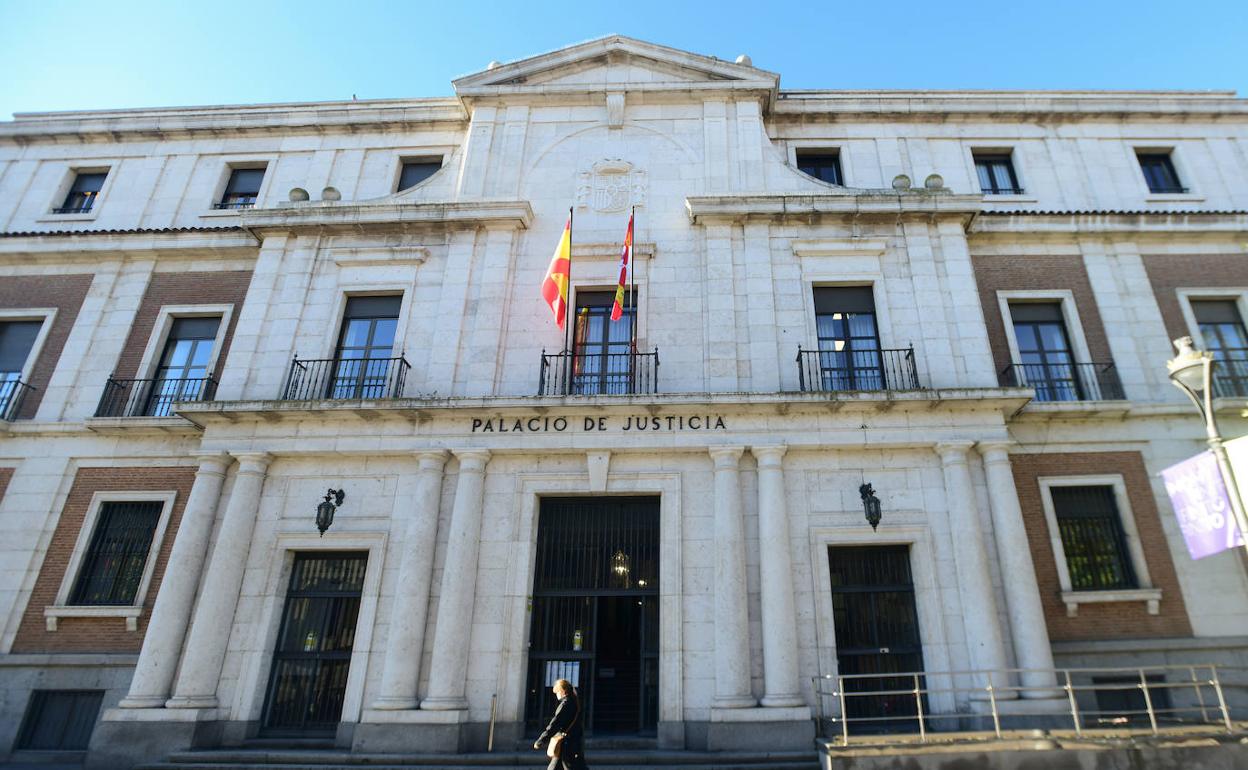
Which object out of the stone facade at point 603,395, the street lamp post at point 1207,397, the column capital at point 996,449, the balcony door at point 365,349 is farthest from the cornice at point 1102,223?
the balcony door at point 365,349

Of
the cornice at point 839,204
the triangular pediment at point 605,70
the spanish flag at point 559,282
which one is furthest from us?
the triangular pediment at point 605,70

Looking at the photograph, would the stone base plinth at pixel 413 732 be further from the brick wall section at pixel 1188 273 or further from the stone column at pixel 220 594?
the brick wall section at pixel 1188 273

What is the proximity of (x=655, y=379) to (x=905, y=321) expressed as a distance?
5188 mm

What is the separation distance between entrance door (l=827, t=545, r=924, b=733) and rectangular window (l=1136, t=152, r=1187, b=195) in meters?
12.4

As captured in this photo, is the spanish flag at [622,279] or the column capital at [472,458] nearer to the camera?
the column capital at [472,458]

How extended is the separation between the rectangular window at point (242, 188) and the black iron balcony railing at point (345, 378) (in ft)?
21.1

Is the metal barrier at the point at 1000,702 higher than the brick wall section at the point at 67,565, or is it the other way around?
the brick wall section at the point at 67,565

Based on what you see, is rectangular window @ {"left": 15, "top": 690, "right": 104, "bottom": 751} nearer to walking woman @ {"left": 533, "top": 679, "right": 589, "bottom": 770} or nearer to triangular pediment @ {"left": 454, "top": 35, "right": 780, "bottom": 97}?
walking woman @ {"left": 533, "top": 679, "right": 589, "bottom": 770}

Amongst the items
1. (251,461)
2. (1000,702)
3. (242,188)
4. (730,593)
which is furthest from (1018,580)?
(242,188)

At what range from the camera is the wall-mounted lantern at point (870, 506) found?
447 inches

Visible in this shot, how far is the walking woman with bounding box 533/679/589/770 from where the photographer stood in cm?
804

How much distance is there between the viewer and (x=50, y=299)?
51.4 feet

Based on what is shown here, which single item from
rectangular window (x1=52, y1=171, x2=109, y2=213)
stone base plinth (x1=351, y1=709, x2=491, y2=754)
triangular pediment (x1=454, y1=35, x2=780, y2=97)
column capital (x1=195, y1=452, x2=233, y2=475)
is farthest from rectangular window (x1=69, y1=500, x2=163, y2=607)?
triangular pediment (x1=454, y1=35, x2=780, y2=97)

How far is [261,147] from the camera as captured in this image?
58.0ft
